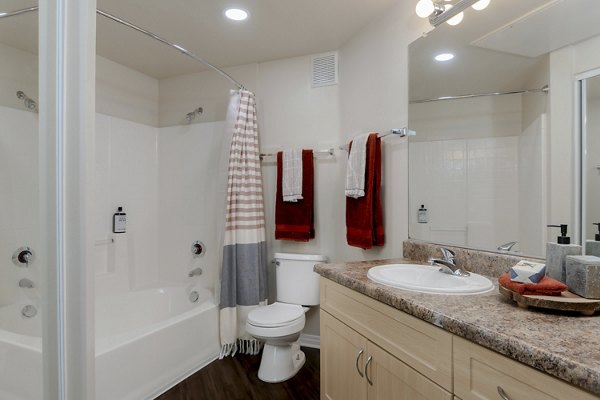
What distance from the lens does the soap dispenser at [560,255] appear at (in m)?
0.96

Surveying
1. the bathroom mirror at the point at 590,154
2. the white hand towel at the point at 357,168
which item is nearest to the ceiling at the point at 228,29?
the white hand towel at the point at 357,168

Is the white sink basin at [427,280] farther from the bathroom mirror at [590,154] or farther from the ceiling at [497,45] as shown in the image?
the ceiling at [497,45]

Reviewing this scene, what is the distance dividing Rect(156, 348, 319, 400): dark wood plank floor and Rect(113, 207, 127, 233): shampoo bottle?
4.45ft

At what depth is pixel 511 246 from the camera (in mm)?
1291

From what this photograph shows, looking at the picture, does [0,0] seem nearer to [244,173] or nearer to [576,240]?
[244,173]

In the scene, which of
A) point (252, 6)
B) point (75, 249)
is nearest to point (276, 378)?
point (75, 249)

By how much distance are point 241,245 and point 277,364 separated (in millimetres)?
855

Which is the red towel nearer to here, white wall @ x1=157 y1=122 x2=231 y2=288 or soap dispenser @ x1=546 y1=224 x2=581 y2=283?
soap dispenser @ x1=546 y1=224 x2=581 y2=283

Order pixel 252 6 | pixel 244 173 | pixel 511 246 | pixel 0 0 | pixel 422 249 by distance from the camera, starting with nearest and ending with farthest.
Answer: pixel 0 0
pixel 511 246
pixel 422 249
pixel 252 6
pixel 244 173

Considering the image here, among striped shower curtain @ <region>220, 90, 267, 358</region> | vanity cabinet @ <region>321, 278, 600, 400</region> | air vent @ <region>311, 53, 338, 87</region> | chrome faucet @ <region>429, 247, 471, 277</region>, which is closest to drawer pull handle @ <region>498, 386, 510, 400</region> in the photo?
vanity cabinet @ <region>321, 278, 600, 400</region>

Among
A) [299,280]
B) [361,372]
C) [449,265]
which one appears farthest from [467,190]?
[299,280]

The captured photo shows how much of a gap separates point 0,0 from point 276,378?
215 centimetres

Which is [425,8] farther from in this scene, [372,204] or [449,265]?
[449,265]

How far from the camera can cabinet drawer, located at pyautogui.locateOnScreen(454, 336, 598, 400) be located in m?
0.61
